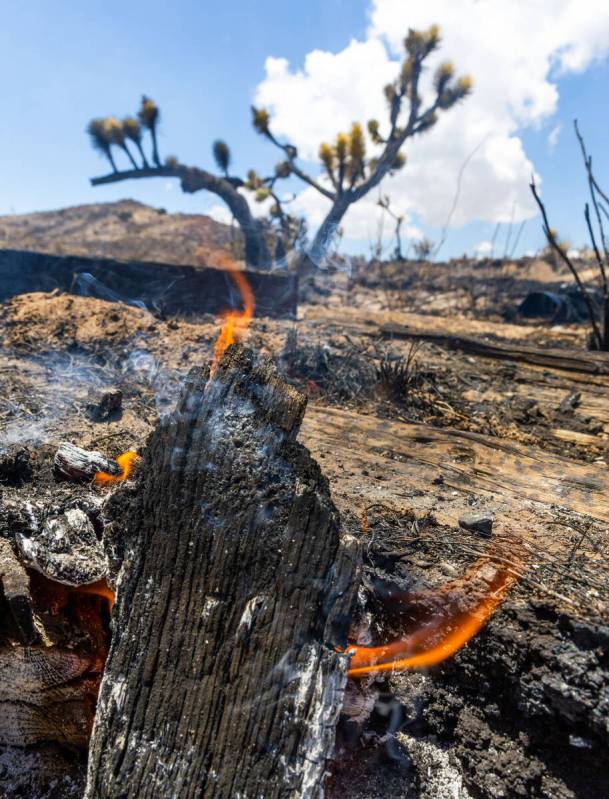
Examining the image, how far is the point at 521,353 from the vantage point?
5.55 meters

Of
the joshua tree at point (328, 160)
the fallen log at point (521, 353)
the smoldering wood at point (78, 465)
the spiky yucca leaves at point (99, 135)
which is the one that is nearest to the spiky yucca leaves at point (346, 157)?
Answer: the joshua tree at point (328, 160)

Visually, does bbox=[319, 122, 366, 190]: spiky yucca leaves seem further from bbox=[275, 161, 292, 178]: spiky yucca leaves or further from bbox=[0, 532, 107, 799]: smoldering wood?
bbox=[0, 532, 107, 799]: smoldering wood

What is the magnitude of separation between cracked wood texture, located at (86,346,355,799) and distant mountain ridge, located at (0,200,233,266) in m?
16.2

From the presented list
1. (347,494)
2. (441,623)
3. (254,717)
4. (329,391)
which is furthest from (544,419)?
(254,717)

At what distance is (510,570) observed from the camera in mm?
2086

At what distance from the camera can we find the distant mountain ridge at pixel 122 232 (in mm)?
18172

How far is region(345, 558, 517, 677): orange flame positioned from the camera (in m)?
2.04

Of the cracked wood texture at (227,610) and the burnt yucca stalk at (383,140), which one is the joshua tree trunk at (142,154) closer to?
the burnt yucca stalk at (383,140)

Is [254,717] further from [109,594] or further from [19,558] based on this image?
[19,558]

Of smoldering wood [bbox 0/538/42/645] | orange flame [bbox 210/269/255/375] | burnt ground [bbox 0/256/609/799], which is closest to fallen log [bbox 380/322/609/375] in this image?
burnt ground [bbox 0/256/609/799]

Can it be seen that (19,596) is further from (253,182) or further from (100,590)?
(253,182)

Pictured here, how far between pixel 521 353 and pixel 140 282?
5898mm

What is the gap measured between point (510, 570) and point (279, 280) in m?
7.35

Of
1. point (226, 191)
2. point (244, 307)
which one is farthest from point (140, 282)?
point (226, 191)
